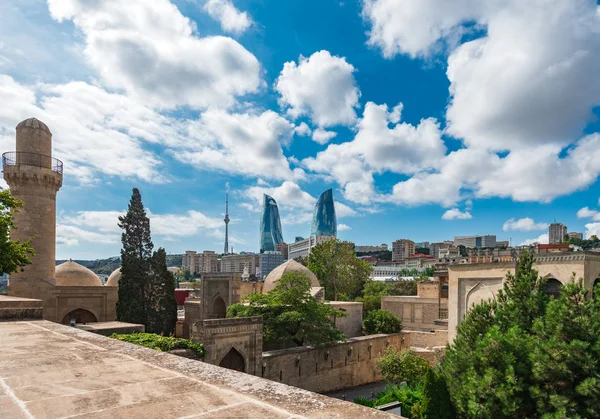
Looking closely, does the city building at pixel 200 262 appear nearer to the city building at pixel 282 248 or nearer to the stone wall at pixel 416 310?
the city building at pixel 282 248

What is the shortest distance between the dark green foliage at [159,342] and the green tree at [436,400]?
777cm

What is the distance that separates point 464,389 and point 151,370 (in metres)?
9.21

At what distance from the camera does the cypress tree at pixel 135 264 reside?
76.0 feet

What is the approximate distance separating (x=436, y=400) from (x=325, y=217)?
154490 mm

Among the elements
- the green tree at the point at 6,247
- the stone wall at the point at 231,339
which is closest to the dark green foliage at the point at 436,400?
the stone wall at the point at 231,339

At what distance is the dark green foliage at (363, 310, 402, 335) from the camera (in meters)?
24.5

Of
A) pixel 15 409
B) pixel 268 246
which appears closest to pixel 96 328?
pixel 15 409

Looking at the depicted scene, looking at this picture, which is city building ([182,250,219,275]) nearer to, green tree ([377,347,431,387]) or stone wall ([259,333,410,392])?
stone wall ([259,333,410,392])

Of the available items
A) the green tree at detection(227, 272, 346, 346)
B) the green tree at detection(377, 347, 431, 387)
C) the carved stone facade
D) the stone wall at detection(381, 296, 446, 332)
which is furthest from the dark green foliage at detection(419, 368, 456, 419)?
the stone wall at detection(381, 296, 446, 332)

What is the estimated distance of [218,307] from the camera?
26984 millimetres

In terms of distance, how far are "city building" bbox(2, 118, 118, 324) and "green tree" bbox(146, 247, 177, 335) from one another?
4.07 m

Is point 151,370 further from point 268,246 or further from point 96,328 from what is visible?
point 268,246

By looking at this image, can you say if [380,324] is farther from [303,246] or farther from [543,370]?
[303,246]

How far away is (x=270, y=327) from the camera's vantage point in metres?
18.7
